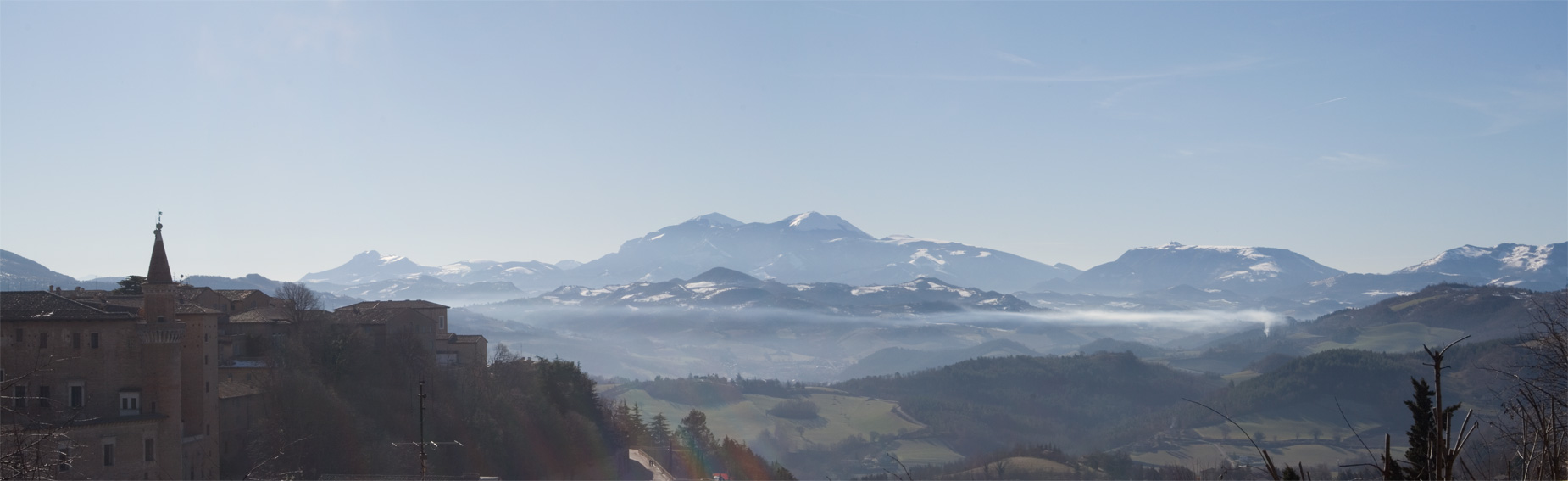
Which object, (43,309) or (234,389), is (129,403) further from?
(234,389)

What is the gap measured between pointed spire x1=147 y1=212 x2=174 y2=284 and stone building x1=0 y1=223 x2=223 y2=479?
0.03m

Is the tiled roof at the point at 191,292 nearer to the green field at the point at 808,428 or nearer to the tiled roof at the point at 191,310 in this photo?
the tiled roof at the point at 191,310

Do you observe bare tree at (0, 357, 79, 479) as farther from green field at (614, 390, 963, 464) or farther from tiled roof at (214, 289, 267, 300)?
green field at (614, 390, 963, 464)

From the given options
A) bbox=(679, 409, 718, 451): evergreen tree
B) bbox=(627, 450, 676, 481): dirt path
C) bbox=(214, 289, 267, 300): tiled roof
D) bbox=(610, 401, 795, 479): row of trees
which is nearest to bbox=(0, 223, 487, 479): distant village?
bbox=(214, 289, 267, 300): tiled roof

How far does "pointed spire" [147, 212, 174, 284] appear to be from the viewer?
3931cm

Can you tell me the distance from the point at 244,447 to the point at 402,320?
18.6 metres

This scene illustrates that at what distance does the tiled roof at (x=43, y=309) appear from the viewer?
120ft

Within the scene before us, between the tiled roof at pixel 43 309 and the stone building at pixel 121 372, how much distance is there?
Answer: 32 mm

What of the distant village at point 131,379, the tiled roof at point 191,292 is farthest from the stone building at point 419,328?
the distant village at point 131,379

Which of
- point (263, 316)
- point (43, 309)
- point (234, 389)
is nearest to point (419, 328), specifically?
point (263, 316)

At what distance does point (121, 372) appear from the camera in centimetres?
3753

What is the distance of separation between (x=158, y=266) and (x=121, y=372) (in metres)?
4.58

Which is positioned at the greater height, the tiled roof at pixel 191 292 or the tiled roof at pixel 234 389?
the tiled roof at pixel 191 292

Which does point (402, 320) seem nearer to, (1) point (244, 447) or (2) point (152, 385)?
(1) point (244, 447)
